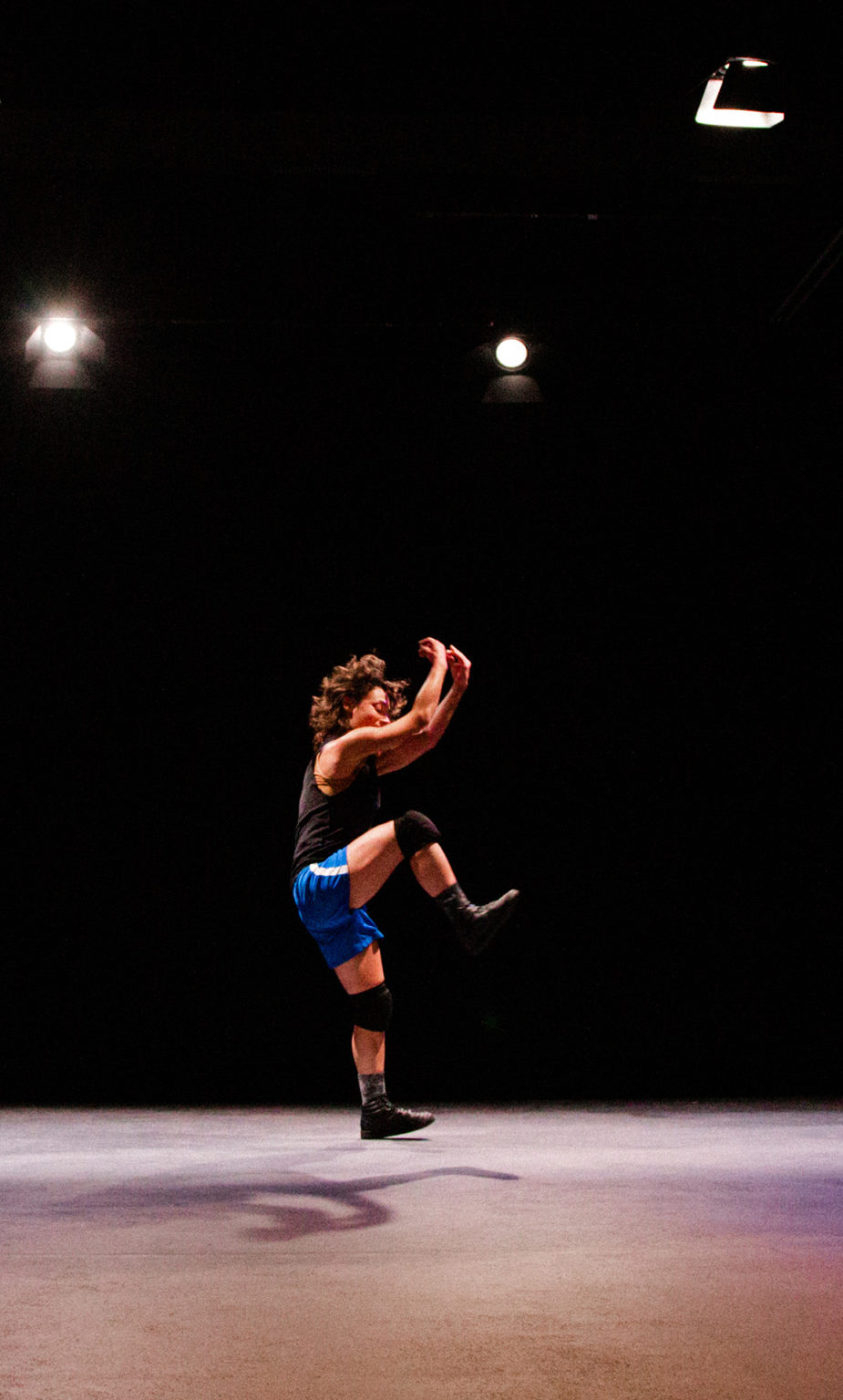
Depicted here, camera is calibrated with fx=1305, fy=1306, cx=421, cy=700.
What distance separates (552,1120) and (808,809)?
6.58 ft

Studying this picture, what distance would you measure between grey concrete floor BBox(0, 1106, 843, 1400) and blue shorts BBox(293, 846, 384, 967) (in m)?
0.54

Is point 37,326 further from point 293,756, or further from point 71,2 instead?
point 293,756

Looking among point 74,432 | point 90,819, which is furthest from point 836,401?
point 90,819

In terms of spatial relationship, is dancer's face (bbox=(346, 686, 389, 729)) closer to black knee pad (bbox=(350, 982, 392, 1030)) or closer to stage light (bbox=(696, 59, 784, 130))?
black knee pad (bbox=(350, 982, 392, 1030))

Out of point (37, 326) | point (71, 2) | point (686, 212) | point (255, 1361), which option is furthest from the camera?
point (37, 326)

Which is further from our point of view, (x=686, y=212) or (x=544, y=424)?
(x=544, y=424)

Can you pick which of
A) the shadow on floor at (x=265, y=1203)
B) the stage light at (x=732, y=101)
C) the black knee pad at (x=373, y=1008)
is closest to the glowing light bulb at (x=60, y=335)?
the stage light at (x=732, y=101)

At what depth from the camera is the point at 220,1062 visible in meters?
5.14

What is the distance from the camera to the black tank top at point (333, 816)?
146 inches

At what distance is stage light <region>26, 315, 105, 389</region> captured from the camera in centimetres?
486

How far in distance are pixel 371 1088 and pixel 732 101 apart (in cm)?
301

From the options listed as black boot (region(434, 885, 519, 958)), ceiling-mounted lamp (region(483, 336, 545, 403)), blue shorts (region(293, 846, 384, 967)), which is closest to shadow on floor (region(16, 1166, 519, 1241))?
black boot (region(434, 885, 519, 958))

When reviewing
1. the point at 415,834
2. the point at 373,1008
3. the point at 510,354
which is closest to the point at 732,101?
the point at 510,354

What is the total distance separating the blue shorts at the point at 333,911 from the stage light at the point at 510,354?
90.5 inches
